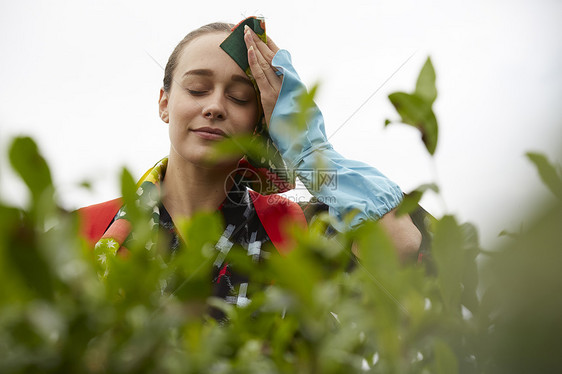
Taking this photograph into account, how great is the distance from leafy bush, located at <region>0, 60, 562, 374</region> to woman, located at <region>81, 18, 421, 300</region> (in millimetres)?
591

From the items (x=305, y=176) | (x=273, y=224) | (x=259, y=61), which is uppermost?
(x=259, y=61)

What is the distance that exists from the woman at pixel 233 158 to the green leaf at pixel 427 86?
22.4 inches

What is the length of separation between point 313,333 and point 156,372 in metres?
0.05

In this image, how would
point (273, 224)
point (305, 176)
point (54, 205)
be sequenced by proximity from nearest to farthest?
1. point (54, 205)
2. point (305, 176)
3. point (273, 224)

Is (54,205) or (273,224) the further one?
(273,224)

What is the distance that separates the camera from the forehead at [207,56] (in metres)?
0.99

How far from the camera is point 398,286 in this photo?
17 centimetres

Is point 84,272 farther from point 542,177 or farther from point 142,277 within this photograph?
point 542,177

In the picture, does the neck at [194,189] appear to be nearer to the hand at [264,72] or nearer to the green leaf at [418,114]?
the hand at [264,72]

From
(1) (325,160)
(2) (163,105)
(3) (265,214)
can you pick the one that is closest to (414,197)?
(1) (325,160)

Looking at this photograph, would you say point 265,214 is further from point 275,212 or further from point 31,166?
point 31,166

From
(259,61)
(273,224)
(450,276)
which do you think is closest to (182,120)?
(259,61)

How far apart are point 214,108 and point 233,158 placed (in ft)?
A: 0.37

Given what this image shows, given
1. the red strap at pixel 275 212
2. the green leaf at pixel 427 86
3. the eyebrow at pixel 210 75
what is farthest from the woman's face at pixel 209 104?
the green leaf at pixel 427 86
